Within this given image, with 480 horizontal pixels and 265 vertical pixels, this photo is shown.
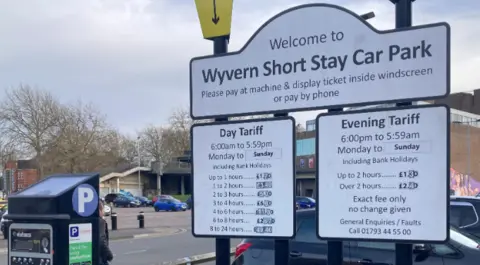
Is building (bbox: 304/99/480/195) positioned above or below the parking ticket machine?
below

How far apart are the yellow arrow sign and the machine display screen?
7.24 feet

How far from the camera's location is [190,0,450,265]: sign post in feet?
14.0

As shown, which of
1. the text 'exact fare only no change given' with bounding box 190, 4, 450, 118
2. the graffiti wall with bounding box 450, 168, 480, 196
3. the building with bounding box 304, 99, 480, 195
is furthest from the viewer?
the building with bounding box 304, 99, 480, 195

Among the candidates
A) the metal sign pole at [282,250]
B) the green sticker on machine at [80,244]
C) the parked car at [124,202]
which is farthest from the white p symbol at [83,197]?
the parked car at [124,202]

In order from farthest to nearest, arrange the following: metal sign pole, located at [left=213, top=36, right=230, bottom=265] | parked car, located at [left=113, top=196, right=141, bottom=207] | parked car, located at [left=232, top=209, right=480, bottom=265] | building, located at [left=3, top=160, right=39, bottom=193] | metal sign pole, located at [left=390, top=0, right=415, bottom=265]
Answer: parked car, located at [left=113, top=196, right=141, bottom=207] < building, located at [left=3, top=160, right=39, bottom=193] < parked car, located at [left=232, top=209, right=480, bottom=265] < metal sign pole, located at [left=213, top=36, right=230, bottom=265] < metal sign pole, located at [left=390, top=0, right=415, bottom=265]

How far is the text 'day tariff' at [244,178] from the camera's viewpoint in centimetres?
485

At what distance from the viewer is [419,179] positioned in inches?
166

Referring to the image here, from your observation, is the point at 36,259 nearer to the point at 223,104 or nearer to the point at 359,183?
the point at 223,104

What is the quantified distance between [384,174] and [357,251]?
336 centimetres

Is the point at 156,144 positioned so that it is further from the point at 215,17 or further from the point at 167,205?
the point at 215,17

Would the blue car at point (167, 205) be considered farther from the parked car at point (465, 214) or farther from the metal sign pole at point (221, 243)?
the metal sign pole at point (221, 243)

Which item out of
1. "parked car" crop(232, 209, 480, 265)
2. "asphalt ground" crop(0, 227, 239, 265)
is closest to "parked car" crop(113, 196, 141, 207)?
"asphalt ground" crop(0, 227, 239, 265)

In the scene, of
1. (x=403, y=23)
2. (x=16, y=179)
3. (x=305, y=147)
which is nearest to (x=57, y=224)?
(x=403, y=23)

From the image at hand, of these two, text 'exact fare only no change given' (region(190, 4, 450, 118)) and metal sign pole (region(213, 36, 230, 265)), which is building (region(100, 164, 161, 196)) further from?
text 'exact fare only no change given' (region(190, 4, 450, 118))
